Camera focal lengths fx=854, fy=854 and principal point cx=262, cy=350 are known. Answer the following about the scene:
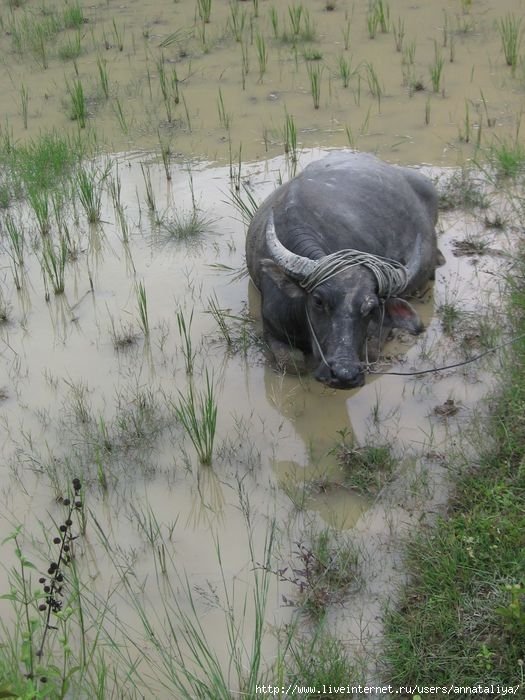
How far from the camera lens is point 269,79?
7176 millimetres

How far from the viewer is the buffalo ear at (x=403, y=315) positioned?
3805 mm

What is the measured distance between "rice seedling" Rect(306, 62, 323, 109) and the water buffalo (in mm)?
1727

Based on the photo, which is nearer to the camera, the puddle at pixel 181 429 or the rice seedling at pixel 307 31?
the puddle at pixel 181 429

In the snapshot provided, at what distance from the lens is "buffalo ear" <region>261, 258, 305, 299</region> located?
3.82 m

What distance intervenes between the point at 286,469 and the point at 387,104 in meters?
4.00

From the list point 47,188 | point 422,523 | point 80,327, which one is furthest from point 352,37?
point 422,523

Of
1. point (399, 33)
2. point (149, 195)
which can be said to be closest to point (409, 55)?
point (399, 33)

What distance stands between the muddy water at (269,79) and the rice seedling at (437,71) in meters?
0.04

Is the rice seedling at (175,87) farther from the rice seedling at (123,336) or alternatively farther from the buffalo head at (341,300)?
the buffalo head at (341,300)

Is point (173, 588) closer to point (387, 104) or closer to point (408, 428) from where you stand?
point (408, 428)

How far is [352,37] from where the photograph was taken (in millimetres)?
7688

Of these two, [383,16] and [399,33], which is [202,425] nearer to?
[399,33]

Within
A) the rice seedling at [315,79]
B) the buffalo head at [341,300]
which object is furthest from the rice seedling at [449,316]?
the rice seedling at [315,79]

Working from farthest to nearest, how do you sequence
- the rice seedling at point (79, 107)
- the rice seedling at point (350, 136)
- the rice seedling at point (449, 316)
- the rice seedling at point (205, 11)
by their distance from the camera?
the rice seedling at point (205, 11), the rice seedling at point (79, 107), the rice seedling at point (350, 136), the rice seedling at point (449, 316)
